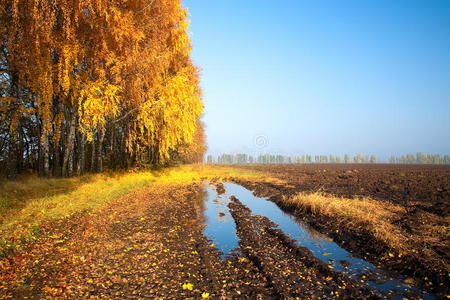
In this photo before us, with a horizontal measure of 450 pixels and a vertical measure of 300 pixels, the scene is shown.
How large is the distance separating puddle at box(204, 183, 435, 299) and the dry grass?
108cm

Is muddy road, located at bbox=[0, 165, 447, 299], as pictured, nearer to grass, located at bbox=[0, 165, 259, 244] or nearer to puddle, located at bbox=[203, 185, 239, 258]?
puddle, located at bbox=[203, 185, 239, 258]

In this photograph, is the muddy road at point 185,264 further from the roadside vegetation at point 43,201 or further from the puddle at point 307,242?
the roadside vegetation at point 43,201

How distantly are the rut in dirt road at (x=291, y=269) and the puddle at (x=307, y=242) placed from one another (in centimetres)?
35

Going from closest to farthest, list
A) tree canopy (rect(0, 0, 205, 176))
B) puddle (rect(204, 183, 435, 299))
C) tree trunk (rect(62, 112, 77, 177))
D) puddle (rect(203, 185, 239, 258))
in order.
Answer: puddle (rect(204, 183, 435, 299)) → puddle (rect(203, 185, 239, 258)) → tree canopy (rect(0, 0, 205, 176)) → tree trunk (rect(62, 112, 77, 177))

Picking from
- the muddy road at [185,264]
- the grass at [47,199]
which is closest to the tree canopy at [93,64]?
the grass at [47,199]

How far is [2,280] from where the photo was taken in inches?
163

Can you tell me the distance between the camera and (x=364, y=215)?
866cm

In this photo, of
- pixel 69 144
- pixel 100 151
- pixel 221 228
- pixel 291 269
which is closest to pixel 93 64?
pixel 69 144

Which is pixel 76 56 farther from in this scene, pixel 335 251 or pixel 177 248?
pixel 335 251

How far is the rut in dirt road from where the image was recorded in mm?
4277

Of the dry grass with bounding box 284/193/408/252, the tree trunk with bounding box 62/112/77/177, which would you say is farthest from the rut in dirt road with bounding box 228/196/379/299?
the tree trunk with bounding box 62/112/77/177

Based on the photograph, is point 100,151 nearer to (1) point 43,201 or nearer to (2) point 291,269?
(1) point 43,201

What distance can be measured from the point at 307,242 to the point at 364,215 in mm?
2929

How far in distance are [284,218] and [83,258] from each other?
7.19 meters
